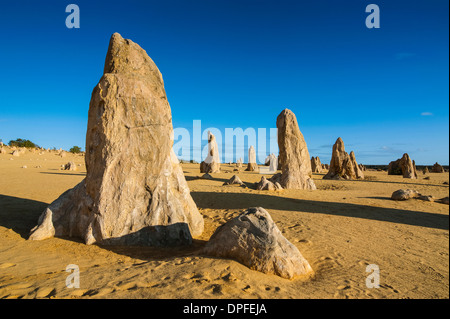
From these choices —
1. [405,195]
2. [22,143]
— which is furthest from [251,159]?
[22,143]

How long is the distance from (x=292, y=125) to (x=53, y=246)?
11.8 meters

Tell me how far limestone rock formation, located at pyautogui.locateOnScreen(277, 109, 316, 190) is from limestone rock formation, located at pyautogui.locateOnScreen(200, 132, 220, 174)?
9189 millimetres

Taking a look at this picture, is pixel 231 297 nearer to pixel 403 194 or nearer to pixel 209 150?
pixel 403 194

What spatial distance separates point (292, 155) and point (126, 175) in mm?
9903

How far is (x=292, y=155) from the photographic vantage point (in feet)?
44.1

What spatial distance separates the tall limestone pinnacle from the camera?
5172 mm

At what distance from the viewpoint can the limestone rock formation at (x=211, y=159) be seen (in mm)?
22016

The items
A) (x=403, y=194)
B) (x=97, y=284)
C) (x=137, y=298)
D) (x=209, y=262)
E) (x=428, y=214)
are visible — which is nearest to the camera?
(x=137, y=298)

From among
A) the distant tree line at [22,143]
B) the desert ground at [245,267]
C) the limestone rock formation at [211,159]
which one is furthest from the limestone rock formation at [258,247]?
the distant tree line at [22,143]

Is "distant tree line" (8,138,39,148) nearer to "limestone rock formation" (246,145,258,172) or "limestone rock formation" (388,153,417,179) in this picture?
"limestone rock formation" (246,145,258,172)

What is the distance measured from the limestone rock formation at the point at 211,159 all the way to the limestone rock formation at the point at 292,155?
9189 millimetres

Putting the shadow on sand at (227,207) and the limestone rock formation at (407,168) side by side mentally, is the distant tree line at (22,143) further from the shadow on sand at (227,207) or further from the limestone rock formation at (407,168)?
the limestone rock formation at (407,168)
